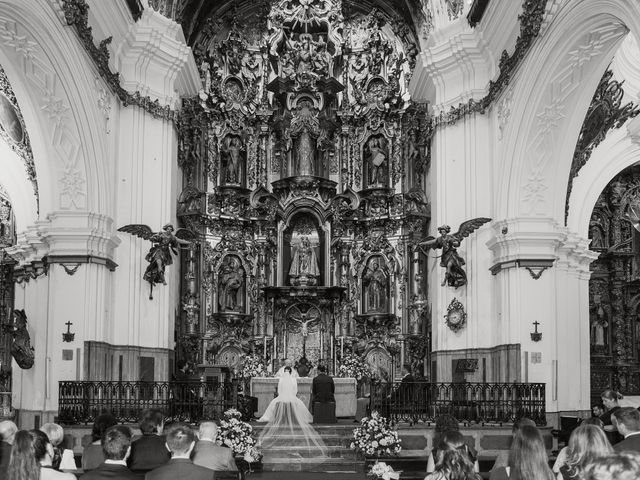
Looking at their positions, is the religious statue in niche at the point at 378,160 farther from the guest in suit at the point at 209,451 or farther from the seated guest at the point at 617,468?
the seated guest at the point at 617,468

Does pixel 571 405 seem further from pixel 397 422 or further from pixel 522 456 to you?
pixel 522 456

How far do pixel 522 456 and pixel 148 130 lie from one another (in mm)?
17368

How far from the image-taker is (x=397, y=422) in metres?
17.9

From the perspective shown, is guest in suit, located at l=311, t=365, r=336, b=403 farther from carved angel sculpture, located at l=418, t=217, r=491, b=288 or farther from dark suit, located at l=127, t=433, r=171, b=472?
dark suit, located at l=127, t=433, r=171, b=472

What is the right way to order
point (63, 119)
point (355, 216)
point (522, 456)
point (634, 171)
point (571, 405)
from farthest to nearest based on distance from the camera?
point (355, 216) → point (634, 171) → point (571, 405) → point (63, 119) → point (522, 456)

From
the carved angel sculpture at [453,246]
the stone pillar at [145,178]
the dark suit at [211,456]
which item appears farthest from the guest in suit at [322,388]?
the dark suit at [211,456]

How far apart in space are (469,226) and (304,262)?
663cm

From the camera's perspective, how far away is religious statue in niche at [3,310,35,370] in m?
20.0

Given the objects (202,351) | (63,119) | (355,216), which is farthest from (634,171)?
(63,119)

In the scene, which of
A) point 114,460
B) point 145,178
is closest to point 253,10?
point 145,178

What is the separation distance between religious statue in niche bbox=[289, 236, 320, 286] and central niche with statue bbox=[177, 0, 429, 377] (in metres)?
0.04

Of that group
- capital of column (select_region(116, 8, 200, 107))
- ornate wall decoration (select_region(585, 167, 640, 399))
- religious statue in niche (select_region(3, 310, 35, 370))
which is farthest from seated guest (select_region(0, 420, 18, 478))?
ornate wall decoration (select_region(585, 167, 640, 399))

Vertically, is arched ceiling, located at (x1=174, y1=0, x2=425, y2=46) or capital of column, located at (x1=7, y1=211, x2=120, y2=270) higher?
arched ceiling, located at (x1=174, y1=0, x2=425, y2=46)

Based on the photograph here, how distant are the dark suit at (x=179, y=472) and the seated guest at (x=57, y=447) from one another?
5.96ft
